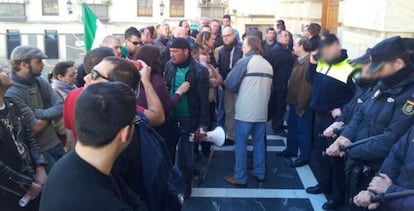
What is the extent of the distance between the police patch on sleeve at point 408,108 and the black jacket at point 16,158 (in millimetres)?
2660

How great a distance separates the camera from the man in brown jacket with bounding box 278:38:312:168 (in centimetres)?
531

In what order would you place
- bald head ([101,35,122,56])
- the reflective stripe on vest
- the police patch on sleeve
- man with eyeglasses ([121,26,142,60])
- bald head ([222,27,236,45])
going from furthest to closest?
bald head ([222,27,236,45]) → man with eyeglasses ([121,26,142,60]) → bald head ([101,35,122,56]) → the reflective stripe on vest → the police patch on sleeve

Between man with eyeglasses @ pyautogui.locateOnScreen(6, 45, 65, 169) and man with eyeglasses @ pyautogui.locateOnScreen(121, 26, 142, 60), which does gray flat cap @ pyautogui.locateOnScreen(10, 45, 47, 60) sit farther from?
man with eyeglasses @ pyautogui.locateOnScreen(121, 26, 142, 60)

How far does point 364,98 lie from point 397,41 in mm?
716

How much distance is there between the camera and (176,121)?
15.0 ft

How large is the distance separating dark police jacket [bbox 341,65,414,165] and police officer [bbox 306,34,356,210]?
98cm

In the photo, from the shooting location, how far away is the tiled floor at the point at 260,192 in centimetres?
452

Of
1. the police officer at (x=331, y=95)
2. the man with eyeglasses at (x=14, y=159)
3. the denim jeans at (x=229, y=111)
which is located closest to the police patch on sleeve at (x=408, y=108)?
the police officer at (x=331, y=95)

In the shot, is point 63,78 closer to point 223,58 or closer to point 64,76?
point 64,76

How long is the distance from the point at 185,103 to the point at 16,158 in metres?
2.04

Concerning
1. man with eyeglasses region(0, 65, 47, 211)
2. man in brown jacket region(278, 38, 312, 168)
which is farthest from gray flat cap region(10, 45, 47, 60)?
man in brown jacket region(278, 38, 312, 168)

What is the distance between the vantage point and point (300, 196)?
4773 millimetres

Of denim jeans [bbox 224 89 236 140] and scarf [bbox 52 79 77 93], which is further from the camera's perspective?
denim jeans [bbox 224 89 236 140]

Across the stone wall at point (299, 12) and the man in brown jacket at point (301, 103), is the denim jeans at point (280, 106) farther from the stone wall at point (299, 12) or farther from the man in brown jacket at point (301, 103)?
the stone wall at point (299, 12)
